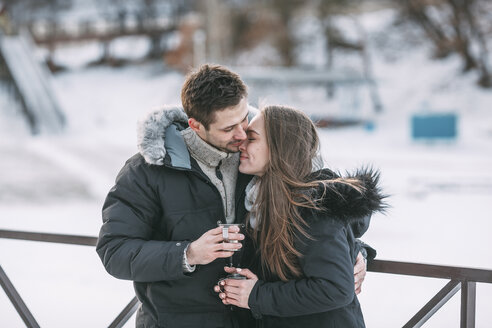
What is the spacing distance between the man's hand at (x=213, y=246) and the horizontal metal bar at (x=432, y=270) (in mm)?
685

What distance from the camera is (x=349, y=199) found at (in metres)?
1.82

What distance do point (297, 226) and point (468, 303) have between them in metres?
0.71

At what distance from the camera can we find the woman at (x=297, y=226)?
1763 millimetres

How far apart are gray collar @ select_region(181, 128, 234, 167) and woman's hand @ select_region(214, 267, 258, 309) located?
42cm

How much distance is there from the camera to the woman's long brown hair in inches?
72.4

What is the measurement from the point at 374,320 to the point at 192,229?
2525 millimetres

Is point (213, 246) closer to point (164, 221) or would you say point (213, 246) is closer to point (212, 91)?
point (164, 221)

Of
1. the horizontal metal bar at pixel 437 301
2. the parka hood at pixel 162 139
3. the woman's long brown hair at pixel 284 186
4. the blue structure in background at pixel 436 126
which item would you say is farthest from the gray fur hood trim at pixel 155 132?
the blue structure in background at pixel 436 126

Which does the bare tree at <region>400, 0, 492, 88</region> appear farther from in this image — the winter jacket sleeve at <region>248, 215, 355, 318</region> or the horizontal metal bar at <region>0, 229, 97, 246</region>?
the winter jacket sleeve at <region>248, 215, 355, 318</region>

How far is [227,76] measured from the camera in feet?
6.55

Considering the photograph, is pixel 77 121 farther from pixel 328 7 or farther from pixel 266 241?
pixel 266 241

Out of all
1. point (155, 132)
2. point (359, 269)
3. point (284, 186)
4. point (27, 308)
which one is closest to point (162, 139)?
point (155, 132)

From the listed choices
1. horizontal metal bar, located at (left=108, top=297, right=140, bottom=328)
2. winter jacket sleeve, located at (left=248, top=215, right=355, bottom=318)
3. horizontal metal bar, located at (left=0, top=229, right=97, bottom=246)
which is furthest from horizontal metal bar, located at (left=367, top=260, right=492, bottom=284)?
horizontal metal bar, located at (left=0, top=229, right=97, bottom=246)

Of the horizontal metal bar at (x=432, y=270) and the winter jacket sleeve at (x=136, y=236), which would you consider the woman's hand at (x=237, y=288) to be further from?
the horizontal metal bar at (x=432, y=270)
